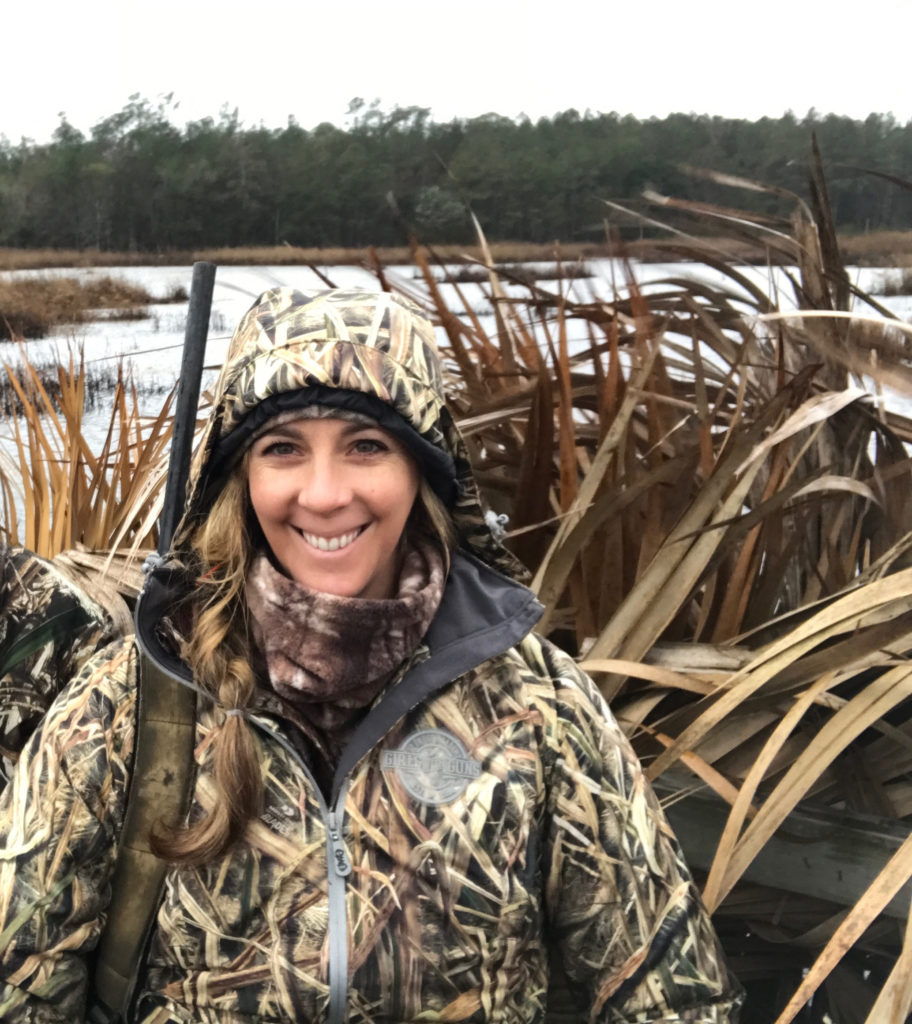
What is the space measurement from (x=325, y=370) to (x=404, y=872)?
0.63m

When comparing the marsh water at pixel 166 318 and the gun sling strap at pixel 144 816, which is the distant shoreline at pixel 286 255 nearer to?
the marsh water at pixel 166 318

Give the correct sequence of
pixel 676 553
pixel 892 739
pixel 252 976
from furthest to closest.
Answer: pixel 676 553 < pixel 892 739 < pixel 252 976

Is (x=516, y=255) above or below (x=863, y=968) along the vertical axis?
above

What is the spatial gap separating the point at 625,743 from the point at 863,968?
77 cm

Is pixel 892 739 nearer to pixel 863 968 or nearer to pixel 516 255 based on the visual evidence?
pixel 863 968

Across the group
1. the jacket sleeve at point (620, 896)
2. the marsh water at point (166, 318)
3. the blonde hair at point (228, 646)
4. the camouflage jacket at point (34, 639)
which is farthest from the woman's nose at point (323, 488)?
the marsh water at point (166, 318)

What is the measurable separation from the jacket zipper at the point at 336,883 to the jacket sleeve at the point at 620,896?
27 cm

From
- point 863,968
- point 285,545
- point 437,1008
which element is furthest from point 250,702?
point 863,968

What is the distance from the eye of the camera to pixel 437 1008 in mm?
1209

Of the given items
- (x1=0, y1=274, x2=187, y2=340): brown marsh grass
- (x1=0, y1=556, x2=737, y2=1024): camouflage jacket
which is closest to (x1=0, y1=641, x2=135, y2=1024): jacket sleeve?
(x1=0, y1=556, x2=737, y2=1024): camouflage jacket

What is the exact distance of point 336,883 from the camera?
1186 millimetres

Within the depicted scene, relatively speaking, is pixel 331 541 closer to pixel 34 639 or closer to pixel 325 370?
pixel 325 370

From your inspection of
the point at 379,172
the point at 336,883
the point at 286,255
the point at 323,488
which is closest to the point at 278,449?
the point at 323,488

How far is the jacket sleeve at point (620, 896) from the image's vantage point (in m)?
1.24
